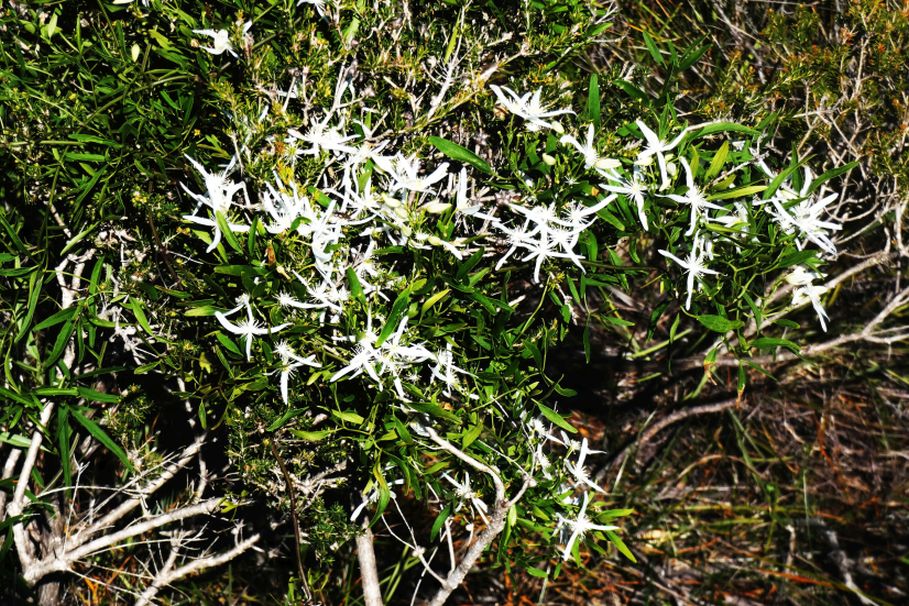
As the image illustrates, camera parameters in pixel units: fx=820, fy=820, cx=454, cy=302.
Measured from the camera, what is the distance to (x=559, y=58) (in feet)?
5.39

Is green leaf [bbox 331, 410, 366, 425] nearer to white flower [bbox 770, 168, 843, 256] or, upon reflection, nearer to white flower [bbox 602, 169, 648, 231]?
white flower [bbox 602, 169, 648, 231]

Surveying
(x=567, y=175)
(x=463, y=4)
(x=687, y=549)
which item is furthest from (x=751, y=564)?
(x=463, y=4)

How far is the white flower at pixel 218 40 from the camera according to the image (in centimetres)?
139

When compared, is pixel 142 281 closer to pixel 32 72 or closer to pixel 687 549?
pixel 32 72

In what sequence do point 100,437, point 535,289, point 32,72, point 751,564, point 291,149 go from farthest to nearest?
point 751,564
point 535,289
point 100,437
point 32,72
point 291,149

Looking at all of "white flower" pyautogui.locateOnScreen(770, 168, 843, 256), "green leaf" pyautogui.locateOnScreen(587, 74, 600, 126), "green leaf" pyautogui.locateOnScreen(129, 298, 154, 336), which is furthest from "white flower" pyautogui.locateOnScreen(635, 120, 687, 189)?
"green leaf" pyautogui.locateOnScreen(129, 298, 154, 336)

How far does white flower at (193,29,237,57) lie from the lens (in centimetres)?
139

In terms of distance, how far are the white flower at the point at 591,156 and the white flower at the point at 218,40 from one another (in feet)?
1.96

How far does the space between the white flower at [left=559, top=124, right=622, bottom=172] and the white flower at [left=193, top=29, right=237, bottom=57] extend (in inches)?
23.5

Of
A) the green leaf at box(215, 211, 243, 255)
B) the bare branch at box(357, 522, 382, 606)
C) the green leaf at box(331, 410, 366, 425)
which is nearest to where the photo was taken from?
the green leaf at box(215, 211, 243, 255)

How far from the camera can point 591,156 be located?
1.44m

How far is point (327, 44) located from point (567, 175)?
50 cm

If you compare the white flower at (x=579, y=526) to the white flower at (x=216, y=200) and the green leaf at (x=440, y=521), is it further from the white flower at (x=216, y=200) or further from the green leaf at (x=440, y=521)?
the white flower at (x=216, y=200)

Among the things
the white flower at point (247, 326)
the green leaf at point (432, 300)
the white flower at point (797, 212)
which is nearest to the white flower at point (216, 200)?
the white flower at point (247, 326)
